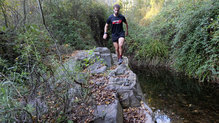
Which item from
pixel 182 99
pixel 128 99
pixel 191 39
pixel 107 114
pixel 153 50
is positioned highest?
pixel 191 39

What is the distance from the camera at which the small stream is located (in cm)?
326

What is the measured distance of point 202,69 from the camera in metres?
4.93

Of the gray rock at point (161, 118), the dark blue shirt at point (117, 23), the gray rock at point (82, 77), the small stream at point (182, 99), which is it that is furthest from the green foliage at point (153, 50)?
the gray rock at point (82, 77)

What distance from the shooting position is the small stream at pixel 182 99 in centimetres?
326

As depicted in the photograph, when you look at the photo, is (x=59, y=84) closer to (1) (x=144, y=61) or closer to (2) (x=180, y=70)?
(2) (x=180, y=70)

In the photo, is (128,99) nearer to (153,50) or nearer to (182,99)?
(182,99)

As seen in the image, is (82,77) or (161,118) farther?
(161,118)

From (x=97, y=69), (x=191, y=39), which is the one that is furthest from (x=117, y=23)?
(x=191, y=39)

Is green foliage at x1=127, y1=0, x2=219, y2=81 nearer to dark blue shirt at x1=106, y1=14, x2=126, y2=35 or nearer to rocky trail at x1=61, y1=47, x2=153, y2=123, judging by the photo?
dark blue shirt at x1=106, y1=14, x2=126, y2=35

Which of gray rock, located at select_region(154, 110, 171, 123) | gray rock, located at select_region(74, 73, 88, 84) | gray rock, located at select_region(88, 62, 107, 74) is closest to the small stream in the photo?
gray rock, located at select_region(154, 110, 171, 123)

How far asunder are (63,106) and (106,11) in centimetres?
925

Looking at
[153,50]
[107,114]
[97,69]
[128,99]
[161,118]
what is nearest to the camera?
[107,114]

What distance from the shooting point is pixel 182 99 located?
4098 mm

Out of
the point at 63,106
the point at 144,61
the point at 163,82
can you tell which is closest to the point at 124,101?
the point at 63,106
